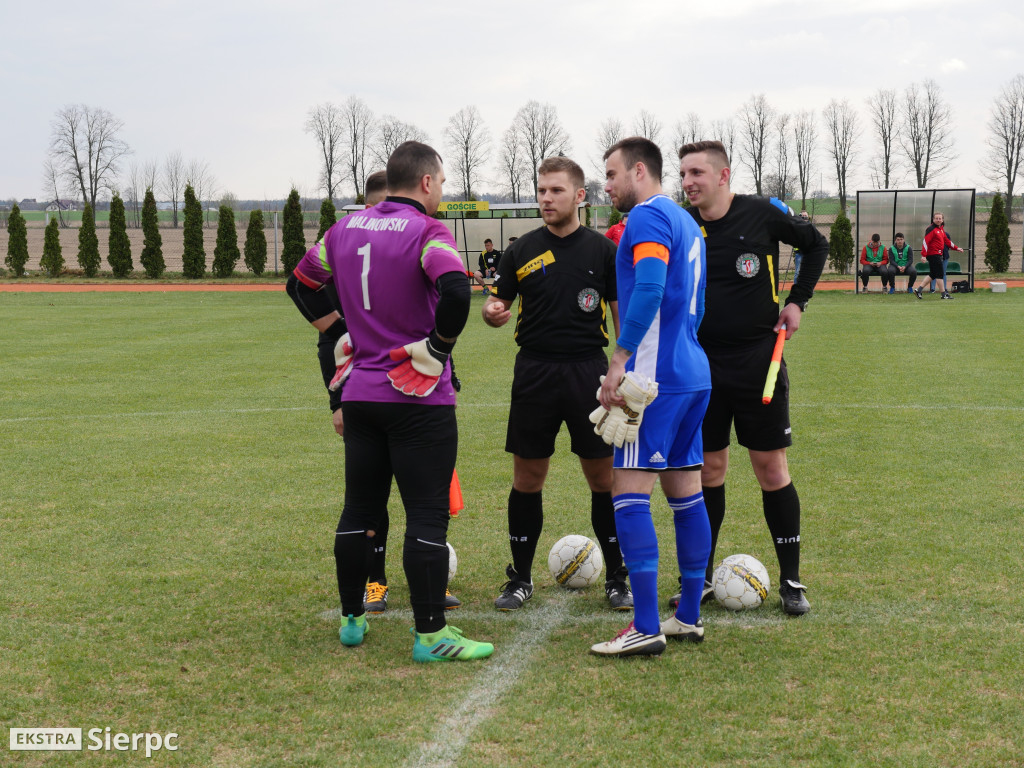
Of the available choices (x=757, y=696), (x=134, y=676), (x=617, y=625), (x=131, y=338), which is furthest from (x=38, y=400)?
(x=757, y=696)

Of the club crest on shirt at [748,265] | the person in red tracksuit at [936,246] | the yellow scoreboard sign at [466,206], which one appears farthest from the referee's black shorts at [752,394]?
the yellow scoreboard sign at [466,206]

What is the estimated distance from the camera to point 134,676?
389 centimetres

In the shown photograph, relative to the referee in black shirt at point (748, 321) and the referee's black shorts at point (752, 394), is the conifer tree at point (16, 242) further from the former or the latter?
the referee's black shorts at point (752, 394)

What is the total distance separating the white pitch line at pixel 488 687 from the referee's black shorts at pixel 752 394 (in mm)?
1285

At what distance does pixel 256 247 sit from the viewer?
38.9 meters

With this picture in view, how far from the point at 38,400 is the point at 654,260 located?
9099mm

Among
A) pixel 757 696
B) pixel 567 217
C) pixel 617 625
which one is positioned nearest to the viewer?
pixel 757 696

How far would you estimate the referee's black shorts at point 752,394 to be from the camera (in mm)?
4684

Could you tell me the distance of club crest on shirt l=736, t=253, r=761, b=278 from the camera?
15.4ft

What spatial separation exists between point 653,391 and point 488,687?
138 centimetres

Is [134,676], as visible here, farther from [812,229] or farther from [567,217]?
[812,229]

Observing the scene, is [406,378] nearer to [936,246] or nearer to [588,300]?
[588,300]

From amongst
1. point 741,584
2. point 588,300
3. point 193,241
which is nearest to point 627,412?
point 588,300

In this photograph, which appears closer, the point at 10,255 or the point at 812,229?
the point at 812,229
